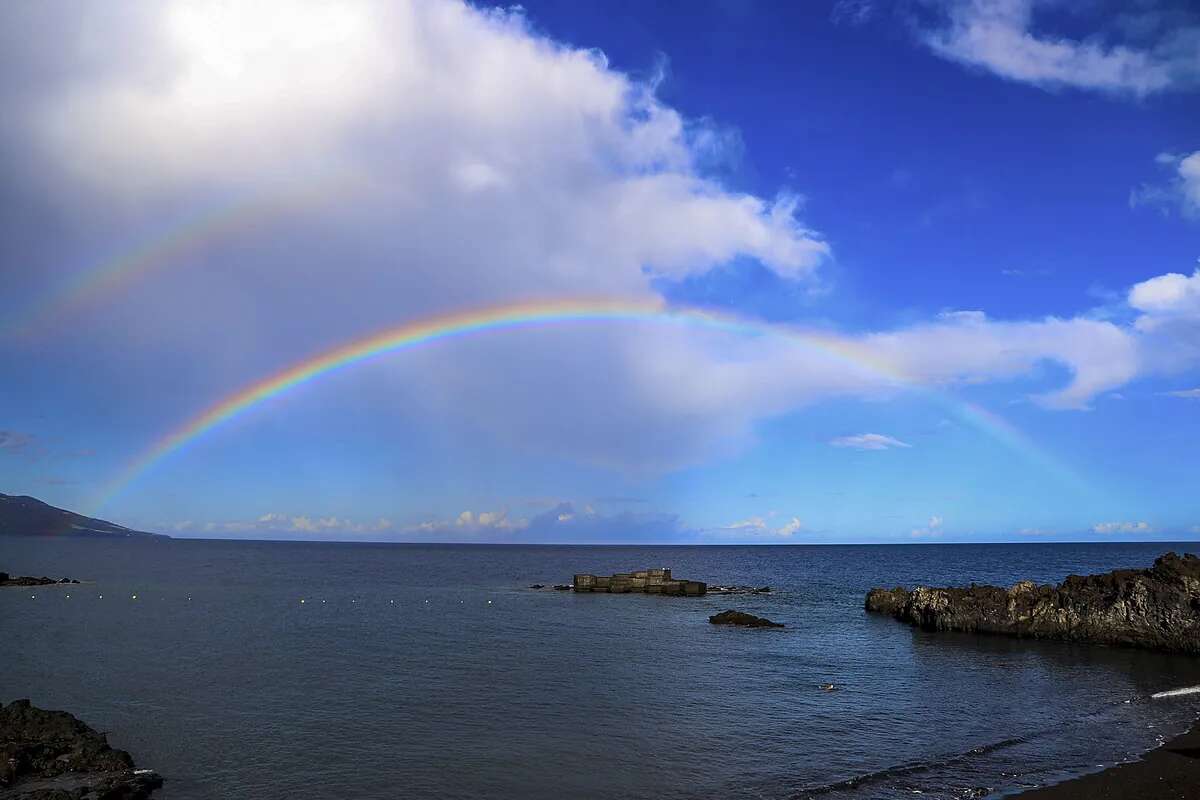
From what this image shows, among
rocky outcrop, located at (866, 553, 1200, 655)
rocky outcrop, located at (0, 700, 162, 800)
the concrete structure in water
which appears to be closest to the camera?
rocky outcrop, located at (0, 700, 162, 800)

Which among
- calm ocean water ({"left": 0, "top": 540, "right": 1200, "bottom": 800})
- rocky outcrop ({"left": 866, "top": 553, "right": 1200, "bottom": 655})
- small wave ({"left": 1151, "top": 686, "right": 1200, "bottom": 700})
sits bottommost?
calm ocean water ({"left": 0, "top": 540, "right": 1200, "bottom": 800})

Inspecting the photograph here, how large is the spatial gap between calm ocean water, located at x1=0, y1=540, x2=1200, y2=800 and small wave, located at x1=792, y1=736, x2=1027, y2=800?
0.10m

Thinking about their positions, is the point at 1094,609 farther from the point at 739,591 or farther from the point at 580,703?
the point at 739,591

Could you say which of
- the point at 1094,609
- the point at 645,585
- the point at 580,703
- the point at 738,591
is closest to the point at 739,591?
the point at 738,591

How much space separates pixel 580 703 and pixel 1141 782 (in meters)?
20.9

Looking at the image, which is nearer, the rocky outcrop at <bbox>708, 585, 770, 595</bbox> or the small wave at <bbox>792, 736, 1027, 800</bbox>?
the small wave at <bbox>792, 736, 1027, 800</bbox>

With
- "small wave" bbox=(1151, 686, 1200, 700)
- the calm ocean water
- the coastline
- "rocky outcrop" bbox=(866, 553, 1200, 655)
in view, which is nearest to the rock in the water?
the calm ocean water

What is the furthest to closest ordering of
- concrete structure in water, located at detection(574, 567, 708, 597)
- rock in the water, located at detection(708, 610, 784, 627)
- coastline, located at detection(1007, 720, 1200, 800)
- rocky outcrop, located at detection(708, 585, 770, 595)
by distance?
rocky outcrop, located at detection(708, 585, 770, 595) → concrete structure in water, located at detection(574, 567, 708, 597) → rock in the water, located at detection(708, 610, 784, 627) → coastline, located at detection(1007, 720, 1200, 800)

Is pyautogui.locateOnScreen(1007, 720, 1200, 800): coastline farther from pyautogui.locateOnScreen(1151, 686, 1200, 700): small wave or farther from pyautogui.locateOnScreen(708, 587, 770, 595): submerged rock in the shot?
pyautogui.locateOnScreen(708, 587, 770, 595): submerged rock

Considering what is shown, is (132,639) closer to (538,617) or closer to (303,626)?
(303,626)

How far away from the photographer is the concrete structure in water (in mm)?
94875

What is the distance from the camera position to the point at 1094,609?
53.1 meters

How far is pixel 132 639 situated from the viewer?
173 ft

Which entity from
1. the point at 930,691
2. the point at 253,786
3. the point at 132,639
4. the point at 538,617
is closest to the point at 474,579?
the point at 538,617
